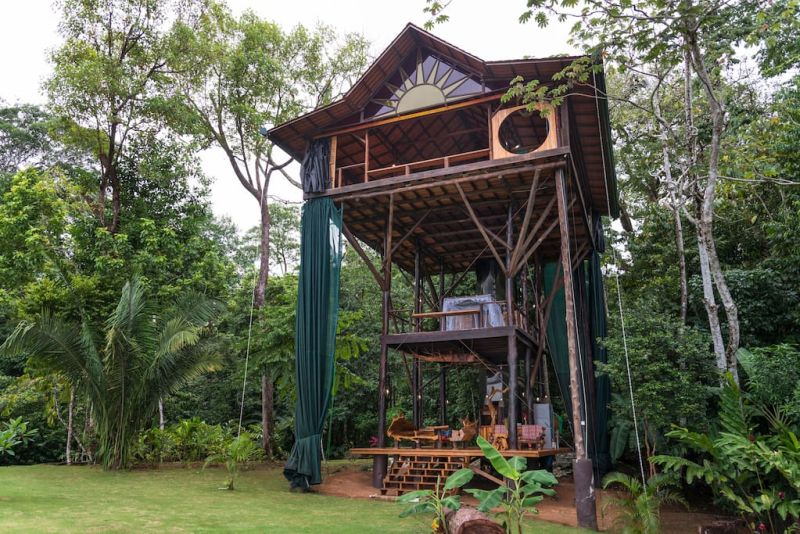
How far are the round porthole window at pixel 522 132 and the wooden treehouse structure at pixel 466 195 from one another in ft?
0.11

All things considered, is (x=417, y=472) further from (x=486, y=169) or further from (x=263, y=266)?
(x=263, y=266)

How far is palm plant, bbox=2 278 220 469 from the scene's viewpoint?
40.5 feet

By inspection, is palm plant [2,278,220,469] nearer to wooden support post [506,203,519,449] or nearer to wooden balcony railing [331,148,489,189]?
wooden balcony railing [331,148,489,189]

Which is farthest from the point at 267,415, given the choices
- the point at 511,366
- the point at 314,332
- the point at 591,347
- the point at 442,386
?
the point at 591,347

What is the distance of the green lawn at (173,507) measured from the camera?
21.6 ft

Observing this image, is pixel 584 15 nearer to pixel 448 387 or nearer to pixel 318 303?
pixel 318 303

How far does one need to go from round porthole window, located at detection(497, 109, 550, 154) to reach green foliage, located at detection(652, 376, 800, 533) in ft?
22.5

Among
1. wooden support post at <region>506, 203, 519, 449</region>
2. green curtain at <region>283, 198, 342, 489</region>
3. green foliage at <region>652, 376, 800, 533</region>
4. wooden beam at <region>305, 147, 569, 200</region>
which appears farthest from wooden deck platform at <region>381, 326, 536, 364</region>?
green foliage at <region>652, 376, 800, 533</region>

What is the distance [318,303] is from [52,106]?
10190mm

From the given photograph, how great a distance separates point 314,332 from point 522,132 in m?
6.89

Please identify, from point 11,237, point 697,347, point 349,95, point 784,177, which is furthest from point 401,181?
point 11,237

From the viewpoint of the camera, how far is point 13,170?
87.1 ft

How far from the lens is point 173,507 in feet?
26.2

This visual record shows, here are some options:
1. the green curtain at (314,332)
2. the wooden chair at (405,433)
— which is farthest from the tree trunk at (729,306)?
the green curtain at (314,332)
